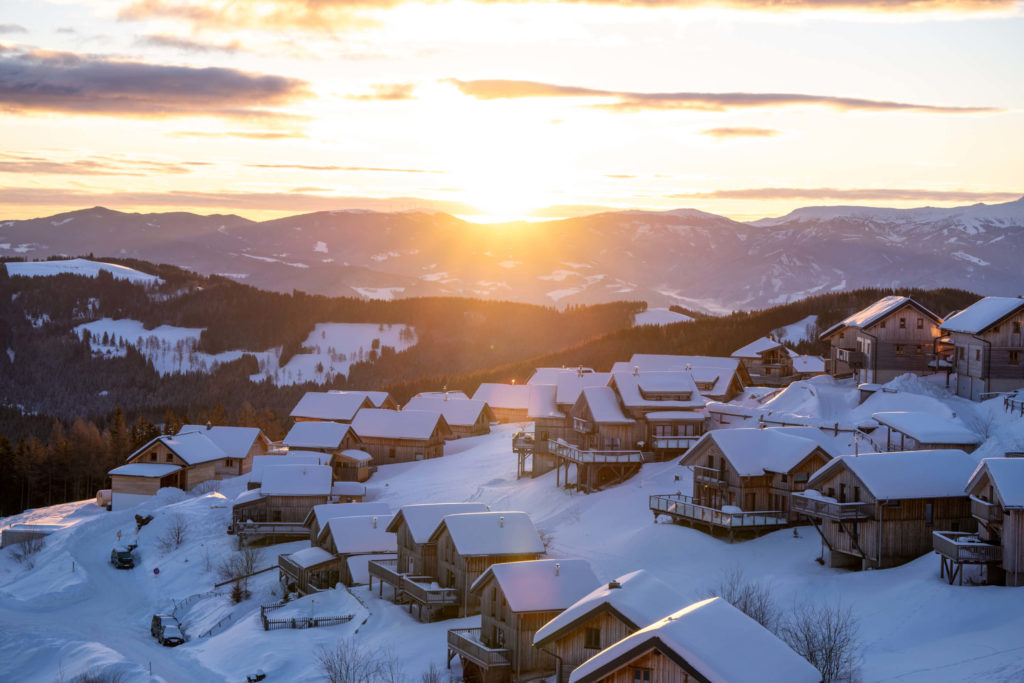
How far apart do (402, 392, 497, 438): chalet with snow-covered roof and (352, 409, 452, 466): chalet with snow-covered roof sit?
16.7ft

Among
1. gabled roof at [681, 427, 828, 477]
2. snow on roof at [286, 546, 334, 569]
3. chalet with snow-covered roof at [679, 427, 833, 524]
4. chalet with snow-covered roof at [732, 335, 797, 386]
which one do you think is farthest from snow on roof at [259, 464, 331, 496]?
chalet with snow-covered roof at [732, 335, 797, 386]

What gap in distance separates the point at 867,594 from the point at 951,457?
26.5ft

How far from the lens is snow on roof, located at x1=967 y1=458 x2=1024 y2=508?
35.1 m

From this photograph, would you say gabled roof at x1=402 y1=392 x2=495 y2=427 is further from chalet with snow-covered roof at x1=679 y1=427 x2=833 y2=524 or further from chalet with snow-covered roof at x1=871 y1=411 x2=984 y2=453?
chalet with snow-covered roof at x1=871 y1=411 x2=984 y2=453

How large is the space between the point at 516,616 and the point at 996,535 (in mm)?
16766

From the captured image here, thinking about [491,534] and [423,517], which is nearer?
[491,534]

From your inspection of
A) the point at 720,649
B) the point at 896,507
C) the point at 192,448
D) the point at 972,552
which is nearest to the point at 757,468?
the point at 896,507

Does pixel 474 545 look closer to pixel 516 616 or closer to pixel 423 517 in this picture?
pixel 423 517

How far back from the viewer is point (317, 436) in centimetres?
8794

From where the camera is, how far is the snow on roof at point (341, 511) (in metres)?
59.7

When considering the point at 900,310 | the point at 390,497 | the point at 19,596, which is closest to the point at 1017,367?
the point at 900,310

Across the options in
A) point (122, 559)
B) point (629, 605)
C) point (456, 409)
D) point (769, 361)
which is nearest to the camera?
point (629, 605)

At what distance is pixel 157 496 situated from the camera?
3164 inches

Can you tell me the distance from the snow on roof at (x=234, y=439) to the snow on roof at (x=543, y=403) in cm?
2609
